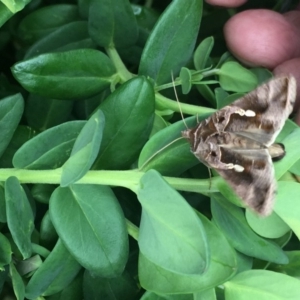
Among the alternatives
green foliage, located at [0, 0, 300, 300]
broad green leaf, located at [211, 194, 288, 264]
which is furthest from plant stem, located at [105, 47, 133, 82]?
broad green leaf, located at [211, 194, 288, 264]

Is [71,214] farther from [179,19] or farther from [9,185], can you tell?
[179,19]

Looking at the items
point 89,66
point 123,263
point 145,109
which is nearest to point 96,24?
point 89,66

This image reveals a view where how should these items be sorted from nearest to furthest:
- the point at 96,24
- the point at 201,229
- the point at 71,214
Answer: the point at 201,229
the point at 71,214
the point at 96,24

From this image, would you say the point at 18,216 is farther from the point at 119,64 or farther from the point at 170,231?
the point at 119,64

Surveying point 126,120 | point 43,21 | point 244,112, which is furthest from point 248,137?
point 43,21

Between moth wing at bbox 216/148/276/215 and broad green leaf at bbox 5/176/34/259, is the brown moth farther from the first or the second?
broad green leaf at bbox 5/176/34/259
